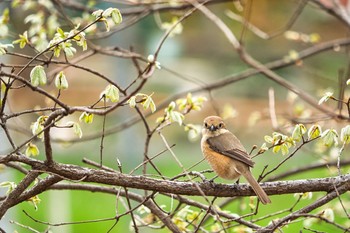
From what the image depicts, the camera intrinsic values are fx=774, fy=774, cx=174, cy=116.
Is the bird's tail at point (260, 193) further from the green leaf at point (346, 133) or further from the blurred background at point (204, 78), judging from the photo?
the blurred background at point (204, 78)

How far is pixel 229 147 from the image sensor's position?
384 cm

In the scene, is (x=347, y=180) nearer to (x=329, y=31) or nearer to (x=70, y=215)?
(x=70, y=215)

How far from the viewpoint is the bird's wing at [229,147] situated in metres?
3.73

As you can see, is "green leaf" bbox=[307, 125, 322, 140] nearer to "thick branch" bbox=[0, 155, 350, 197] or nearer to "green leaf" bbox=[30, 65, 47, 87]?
"thick branch" bbox=[0, 155, 350, 197]

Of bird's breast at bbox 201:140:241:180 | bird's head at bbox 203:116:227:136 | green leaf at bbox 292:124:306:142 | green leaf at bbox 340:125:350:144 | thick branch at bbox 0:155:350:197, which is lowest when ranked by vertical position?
thick branch at bbox 0:155:350:197

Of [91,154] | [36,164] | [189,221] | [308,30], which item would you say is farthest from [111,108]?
[308,30]

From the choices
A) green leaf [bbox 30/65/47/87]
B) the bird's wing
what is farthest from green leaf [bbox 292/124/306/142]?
green leaf [bbox 30/65/47/87]

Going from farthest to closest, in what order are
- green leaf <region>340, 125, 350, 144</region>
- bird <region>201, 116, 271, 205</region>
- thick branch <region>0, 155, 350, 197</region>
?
bird <region>201, 116, 271, 205</region> → green leaf <region>340, 125, 350, 144</region> → thick branch <region>0, 155, 350, 197</region>

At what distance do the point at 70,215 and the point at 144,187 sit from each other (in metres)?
6.10

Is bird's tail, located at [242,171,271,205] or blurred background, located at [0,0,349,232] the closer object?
bird's tail, located at [242,171,271,205]

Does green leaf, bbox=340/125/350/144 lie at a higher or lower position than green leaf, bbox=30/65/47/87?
lower

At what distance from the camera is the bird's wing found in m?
3.73

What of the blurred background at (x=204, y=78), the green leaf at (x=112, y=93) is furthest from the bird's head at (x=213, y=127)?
the blurred background at (x=204, y=78)

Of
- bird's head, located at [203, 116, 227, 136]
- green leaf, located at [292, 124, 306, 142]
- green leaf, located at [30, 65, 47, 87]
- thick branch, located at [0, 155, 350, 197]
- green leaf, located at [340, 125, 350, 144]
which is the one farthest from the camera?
bird's head, located at [203, 116, 227, 136]
